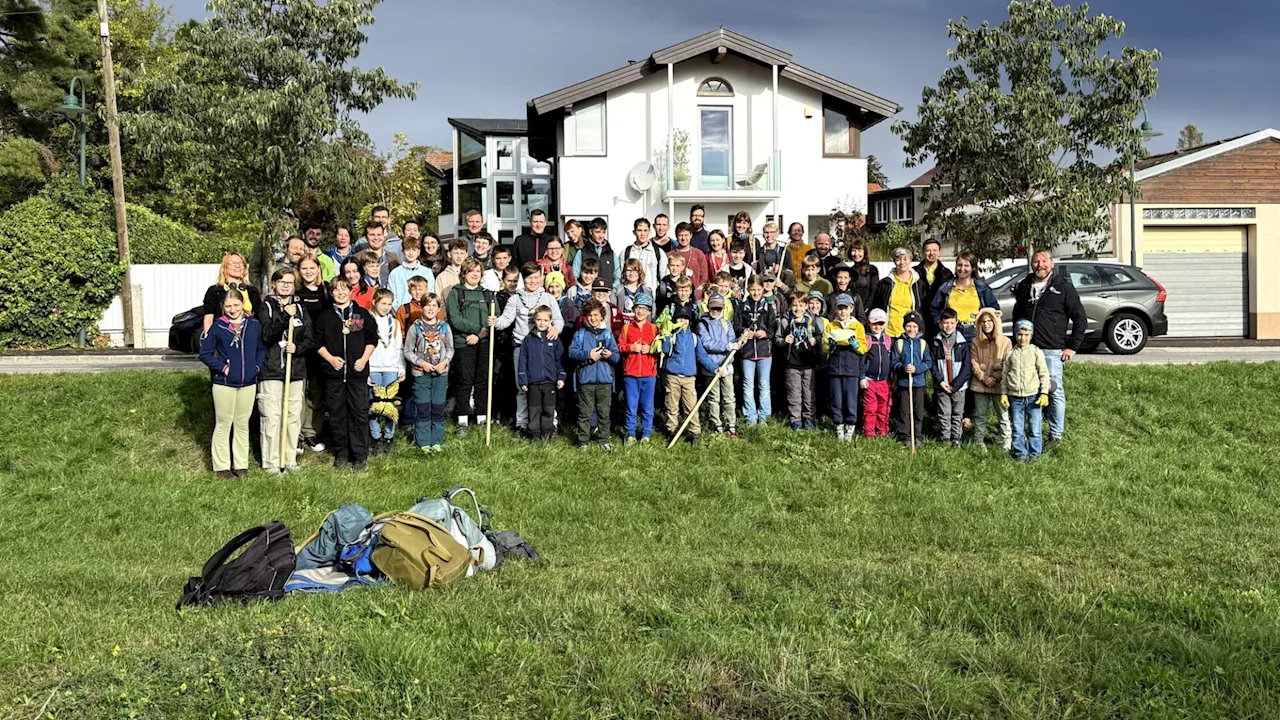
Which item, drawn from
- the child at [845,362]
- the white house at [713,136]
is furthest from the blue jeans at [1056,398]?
the white house at [713,136]

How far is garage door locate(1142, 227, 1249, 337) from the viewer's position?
80.2ft

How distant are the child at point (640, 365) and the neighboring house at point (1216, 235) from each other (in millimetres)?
17905

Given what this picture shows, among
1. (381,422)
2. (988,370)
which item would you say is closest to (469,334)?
(381,422)

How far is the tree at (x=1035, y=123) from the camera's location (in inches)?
725

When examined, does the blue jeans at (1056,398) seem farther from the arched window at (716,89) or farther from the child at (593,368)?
the arched window at (716,89)

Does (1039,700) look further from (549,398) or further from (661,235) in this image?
(661,235)

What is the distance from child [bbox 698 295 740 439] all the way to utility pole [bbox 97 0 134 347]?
1704cm

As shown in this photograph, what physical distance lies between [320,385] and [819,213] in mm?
17549

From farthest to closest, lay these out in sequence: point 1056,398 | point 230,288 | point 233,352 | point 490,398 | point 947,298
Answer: point 947,298, point 1056,398, point 490,398, point 230,288, point 233,352

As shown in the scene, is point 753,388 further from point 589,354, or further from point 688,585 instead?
point 688,585

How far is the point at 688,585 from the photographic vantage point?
6004 millimetres

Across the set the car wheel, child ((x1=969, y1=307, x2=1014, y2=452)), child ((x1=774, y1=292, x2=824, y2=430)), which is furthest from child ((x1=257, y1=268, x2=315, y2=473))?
the car wheel

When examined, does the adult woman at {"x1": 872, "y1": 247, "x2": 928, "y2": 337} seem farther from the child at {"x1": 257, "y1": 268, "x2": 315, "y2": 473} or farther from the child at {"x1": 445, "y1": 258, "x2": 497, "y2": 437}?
the child at {"x1": 257, "y1": 268, "x2": 315, "y2": 473}

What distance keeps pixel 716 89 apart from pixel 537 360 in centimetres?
1706
